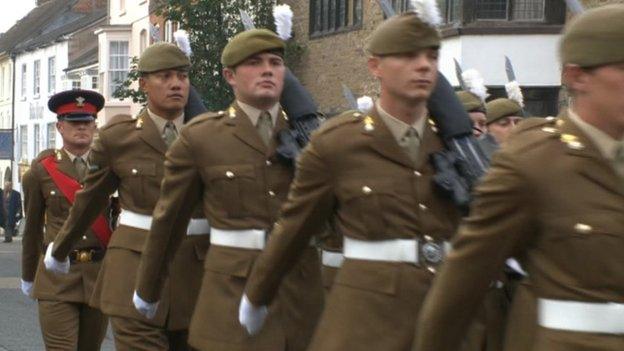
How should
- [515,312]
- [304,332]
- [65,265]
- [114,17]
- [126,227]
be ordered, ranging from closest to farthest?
[515,312]
[304,332]
[126,227]
[65,265]
[114,17]

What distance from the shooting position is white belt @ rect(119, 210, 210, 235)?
866 centimetres

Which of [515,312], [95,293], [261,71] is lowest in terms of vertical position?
[95,293]

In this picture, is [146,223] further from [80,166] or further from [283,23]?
[80,166]

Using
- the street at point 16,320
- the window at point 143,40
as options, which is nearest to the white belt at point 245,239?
the street at point 16,320

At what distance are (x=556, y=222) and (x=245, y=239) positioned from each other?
3.51 m

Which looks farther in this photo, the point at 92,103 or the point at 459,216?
the point at 92,103

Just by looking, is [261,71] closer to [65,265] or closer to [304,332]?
[304,332]

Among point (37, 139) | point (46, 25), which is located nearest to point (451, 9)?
point (37, 139)

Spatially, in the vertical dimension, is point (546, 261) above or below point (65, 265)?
above

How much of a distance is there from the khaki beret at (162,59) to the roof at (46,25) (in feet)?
212

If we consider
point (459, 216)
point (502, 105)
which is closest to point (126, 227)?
point (502, 105)

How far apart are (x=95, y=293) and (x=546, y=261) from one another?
18.1 feet

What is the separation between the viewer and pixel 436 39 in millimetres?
6281

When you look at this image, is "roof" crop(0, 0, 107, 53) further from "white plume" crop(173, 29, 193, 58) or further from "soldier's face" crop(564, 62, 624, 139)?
Answer: "soldier's face" crop(564, 62, 624, 139)
